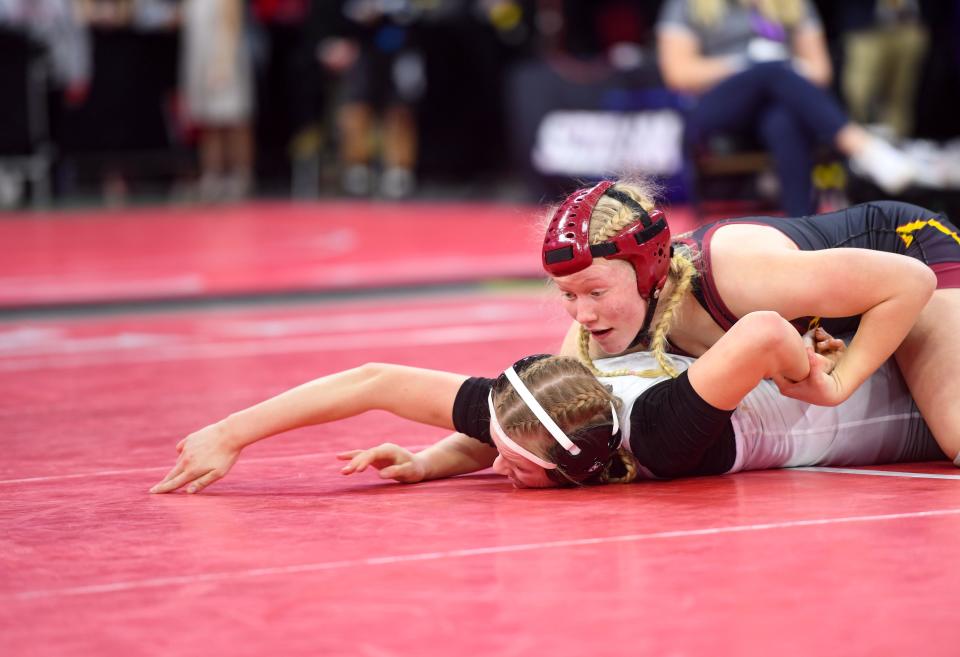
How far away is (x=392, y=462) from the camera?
3414mm

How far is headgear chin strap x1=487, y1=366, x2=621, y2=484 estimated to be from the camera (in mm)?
3070

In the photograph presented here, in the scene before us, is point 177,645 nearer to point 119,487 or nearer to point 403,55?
point 119,487

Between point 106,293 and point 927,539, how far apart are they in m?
5.38

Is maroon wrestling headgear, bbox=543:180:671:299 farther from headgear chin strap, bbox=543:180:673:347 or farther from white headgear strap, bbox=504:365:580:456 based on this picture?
white headgear strap, bbox=504:365:580:456

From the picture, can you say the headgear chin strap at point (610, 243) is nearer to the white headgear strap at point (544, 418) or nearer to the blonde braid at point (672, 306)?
the blonde braid at point (672, 306)

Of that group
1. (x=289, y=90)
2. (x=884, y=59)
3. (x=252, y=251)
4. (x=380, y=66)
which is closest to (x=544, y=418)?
(x=252, y=251)

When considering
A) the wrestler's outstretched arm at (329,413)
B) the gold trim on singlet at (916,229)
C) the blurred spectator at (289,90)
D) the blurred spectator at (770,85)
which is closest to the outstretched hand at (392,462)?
the wrestler's outstretched arm at (329,413)

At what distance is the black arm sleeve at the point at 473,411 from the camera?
128 inches

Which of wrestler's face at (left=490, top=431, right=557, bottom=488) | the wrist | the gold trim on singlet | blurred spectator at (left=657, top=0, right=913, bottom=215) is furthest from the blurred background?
the wrist

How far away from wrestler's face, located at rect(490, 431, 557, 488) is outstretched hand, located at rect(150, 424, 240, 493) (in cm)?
56

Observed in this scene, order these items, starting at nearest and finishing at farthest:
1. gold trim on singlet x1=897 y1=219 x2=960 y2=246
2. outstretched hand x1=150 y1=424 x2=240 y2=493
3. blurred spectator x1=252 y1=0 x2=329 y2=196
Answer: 1. outstretched hand x1=150 y1=424 x2=240 y2=493
2. gold trim on singlet x1=897 y1=219 x2=960 y2=246
3. blurred spectator x1=252 y1=0 x2=329 y2=196

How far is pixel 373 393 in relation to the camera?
3279mm

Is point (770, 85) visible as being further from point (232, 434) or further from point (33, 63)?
point (33, 63)

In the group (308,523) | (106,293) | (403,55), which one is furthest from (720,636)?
(403,55)
